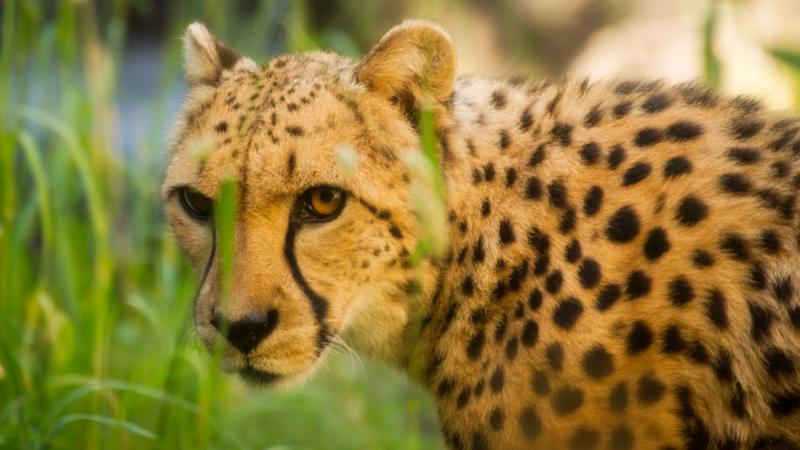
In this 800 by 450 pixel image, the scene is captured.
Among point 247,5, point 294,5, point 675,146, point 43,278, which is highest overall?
point 247,5

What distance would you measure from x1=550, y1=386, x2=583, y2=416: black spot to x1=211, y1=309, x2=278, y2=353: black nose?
63cm

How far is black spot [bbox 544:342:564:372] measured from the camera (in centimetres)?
261

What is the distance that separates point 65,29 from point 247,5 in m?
4.24

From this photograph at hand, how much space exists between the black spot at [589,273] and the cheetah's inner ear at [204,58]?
3.57ft

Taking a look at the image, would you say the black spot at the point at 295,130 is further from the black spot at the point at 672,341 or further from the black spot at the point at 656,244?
the black spot at the point at 672,341

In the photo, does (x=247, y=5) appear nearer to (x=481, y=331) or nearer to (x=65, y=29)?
(x=65, y=29)

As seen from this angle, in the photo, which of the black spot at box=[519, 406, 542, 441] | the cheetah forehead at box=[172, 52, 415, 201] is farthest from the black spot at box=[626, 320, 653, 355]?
the cheetah forehead at box=[172, 52, 415, 201]

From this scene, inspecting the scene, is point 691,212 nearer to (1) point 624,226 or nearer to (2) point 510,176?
(1) point 624,226

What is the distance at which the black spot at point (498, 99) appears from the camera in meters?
3.03

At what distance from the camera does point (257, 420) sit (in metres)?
4.36

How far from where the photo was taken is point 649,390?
8.40 ft

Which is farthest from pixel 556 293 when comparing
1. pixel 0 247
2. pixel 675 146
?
pixel 0 247

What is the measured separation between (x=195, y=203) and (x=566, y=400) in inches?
39.3

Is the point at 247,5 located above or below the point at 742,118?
above
